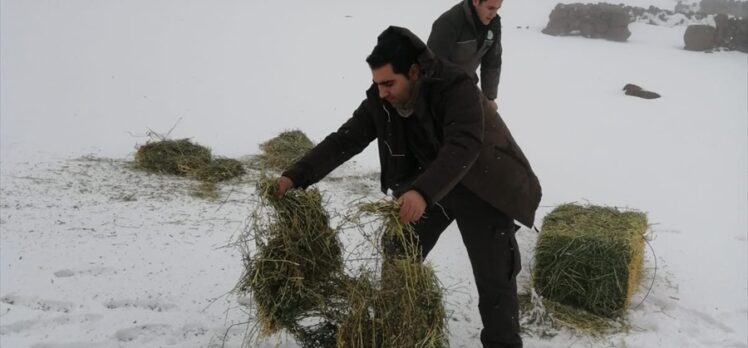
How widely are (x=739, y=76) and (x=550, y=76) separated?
4.49 meters

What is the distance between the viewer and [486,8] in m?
3.70

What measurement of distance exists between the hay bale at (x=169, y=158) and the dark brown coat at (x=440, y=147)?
325cm

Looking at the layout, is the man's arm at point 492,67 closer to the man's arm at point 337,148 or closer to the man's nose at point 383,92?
the man's arm at point 337,148

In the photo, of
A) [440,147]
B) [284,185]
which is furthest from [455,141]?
[284,185]

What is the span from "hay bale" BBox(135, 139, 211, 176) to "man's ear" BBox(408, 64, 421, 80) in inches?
147

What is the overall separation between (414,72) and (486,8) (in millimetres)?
1559

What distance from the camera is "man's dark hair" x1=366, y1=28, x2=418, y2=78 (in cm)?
232

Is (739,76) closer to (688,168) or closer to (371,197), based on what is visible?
(688,168)

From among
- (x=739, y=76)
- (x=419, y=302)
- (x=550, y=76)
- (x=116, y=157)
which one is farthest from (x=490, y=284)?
(x=739, y=76)

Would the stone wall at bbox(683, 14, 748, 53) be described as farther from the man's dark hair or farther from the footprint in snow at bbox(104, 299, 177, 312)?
the footprint in snow at bbox(104, 299, 177, 312)

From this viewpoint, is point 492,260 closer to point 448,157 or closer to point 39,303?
point 448,157

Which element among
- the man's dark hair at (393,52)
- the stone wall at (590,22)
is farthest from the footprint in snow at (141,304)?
the stone wall at (590,22)

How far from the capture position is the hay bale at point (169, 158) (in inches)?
224

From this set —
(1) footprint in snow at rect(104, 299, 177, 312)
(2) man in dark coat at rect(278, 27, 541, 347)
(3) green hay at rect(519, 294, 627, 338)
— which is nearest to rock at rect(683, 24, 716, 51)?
(3) green hay at rect(519, 294, 627, 338)
